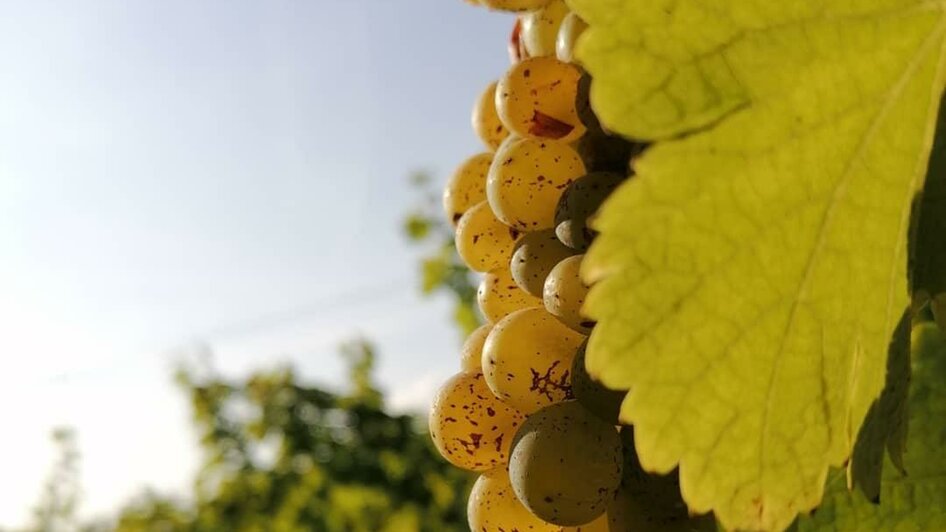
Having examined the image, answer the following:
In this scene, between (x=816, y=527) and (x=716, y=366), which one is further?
(x=816, y=527)

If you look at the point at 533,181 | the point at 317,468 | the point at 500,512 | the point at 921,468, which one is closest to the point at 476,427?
the point at 500,512

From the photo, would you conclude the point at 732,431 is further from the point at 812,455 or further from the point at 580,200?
the point at 580,200

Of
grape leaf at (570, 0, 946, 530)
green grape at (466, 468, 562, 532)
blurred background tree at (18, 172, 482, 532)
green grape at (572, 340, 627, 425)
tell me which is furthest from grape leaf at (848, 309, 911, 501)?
blurred background tree at (18, 172, 482, 532)

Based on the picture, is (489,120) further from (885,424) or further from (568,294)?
(885,424)

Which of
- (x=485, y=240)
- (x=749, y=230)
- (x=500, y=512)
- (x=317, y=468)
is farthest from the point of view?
(x=317, y=468)

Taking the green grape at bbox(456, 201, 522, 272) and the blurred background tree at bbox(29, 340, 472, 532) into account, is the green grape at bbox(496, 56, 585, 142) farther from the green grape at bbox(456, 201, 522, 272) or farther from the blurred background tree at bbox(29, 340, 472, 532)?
the blurred background tree at bbox(29, 340, 472, 532)

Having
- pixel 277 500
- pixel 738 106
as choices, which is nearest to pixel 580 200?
pixel 738 106
